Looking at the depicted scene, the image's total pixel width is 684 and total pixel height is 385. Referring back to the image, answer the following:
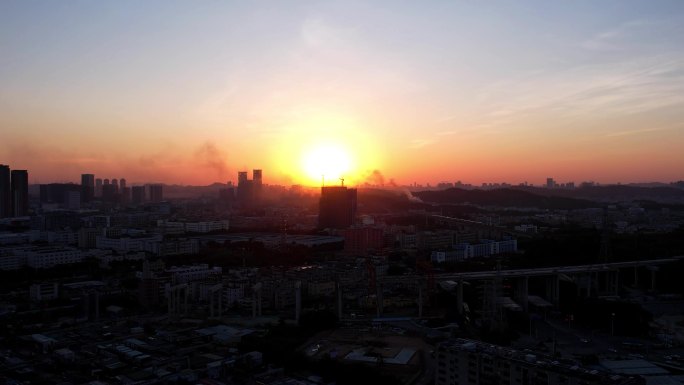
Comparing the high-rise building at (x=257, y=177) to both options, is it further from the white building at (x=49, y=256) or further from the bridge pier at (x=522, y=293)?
the bridge pier at (x=522, y=293)

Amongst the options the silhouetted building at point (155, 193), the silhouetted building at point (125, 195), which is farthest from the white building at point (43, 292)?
the silhouetted building at point (155, 193)

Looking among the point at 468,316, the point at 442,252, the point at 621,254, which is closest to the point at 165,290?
the point at 468,316

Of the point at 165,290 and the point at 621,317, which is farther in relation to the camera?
the point at 165,290

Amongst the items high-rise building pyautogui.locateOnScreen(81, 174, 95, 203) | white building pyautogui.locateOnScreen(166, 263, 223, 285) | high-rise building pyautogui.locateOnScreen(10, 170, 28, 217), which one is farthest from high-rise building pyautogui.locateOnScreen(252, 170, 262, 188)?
white building pyautogui.locateOnScreen(166, 263, 223, 285)

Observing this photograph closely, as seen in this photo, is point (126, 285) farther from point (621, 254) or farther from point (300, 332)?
point (621, 254)

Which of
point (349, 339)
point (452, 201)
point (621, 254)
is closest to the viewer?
point (349, 339)

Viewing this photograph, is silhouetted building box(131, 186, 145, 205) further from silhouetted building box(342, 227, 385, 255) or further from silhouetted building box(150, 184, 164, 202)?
silhouetted building box(342, 227, 385, 255)

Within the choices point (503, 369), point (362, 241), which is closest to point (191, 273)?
point (362, 241)
